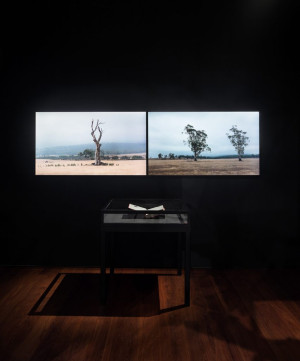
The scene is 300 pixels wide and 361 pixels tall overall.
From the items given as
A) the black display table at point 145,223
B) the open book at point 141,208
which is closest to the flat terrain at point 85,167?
the open book at point 141,208

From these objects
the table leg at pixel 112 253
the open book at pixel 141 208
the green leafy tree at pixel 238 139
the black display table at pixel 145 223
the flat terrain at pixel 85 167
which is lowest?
the table leg at pixel 112 253

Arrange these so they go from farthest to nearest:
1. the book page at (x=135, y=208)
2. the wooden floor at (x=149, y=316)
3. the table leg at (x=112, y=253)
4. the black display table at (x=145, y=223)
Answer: the table leg at (x=112, y=253)
the book page at (x=135, y=208)
the black display table at (x=145, y=223)
the wooden floor at (x=149, y=316)

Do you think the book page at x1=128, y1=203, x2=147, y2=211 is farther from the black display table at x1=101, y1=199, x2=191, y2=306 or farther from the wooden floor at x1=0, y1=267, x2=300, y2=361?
the wooden floor at x1=0, y1=267, x2=300, y2=361

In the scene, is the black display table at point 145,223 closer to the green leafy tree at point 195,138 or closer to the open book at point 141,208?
the open book at point 141,208

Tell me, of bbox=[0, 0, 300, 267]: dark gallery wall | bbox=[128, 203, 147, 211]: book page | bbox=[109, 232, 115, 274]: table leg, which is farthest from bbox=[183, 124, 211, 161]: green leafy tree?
bbox=[109, 232, 115, 274]: table leg

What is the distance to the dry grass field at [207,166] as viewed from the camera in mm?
3822

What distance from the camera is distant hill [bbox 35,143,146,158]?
381 cm

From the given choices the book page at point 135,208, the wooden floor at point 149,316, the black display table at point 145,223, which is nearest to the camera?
the wooden floor at point 149,316

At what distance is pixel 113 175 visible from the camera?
12.7 feet

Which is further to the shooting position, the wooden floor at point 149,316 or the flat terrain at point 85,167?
the flat terrain at point 85,167

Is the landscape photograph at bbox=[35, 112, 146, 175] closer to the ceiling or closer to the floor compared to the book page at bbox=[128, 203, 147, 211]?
closer to the ceiling

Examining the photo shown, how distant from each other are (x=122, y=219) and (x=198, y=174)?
1255 millimetres

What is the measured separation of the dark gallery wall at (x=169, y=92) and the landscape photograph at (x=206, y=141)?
11 centimetres

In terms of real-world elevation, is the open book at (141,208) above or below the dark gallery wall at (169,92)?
below
